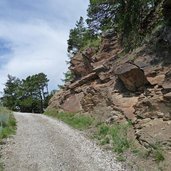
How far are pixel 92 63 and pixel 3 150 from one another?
1564 centimetres

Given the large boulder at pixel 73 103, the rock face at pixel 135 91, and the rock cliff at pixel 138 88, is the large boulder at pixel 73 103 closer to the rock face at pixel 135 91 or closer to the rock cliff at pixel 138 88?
the rock face at pixel 135 91

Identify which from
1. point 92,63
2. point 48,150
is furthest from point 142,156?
point 92,63

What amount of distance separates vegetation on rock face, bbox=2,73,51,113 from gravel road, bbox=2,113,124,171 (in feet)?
173

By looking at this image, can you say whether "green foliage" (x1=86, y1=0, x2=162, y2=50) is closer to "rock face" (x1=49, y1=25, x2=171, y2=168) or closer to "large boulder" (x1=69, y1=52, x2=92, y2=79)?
"rock face" (x1=49, y1=25, x2=171, y2=168)

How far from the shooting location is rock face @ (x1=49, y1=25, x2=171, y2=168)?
47.8 feet

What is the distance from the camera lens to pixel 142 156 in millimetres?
13047

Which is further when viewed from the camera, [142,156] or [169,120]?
[169,120]

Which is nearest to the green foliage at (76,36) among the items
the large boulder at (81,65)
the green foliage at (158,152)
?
the large boulder at (81,65)

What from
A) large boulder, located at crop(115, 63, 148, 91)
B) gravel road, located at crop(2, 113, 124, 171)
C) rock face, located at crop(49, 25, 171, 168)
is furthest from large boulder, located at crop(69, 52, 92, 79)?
gravel road, located at crop(2, 113, 124, 171)

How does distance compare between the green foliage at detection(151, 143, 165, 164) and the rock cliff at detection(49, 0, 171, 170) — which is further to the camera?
the rock cliff at detection(49, 0, 171, 170)

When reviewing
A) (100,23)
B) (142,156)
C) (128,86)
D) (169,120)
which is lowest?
(142,156)

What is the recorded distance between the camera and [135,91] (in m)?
19.2

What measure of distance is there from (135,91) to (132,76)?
89cm

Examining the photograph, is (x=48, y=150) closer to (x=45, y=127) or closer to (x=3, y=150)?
(x=3, y=150)
